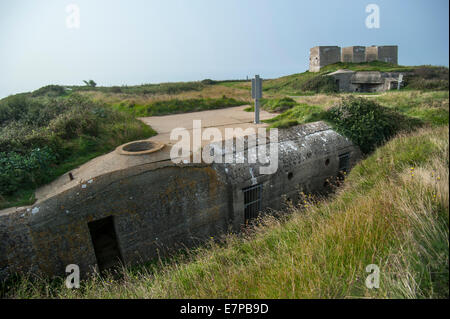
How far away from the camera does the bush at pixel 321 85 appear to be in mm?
26703

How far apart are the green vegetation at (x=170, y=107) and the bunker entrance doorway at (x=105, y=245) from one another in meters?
7.85

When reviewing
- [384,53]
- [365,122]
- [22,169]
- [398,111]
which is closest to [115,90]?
[22,169]

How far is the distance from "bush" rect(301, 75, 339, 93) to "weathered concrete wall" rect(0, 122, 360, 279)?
2150 centimetres

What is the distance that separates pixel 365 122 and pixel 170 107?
9813 mm

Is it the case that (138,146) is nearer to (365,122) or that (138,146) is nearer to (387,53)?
(365,122)

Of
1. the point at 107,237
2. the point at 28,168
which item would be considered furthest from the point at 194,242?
the point at 28,168

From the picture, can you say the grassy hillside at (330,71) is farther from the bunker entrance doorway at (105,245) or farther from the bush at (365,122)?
the bunker entrance doorway at (105,245)

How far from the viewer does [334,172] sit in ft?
30.1

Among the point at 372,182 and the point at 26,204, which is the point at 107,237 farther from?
the point at 372,182

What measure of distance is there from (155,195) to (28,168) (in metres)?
3.11

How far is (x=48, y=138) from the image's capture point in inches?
273

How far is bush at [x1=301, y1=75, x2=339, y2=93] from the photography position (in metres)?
26.7

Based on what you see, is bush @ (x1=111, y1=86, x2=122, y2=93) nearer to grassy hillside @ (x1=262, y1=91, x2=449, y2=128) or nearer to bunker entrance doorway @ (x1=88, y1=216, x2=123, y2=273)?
grassy hillside @ (x1=262, y1=91, x2=449, y2=128)

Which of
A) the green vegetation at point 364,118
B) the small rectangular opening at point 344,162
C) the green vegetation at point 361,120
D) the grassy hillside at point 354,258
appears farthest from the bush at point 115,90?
the grassy hillside at point 354,258
